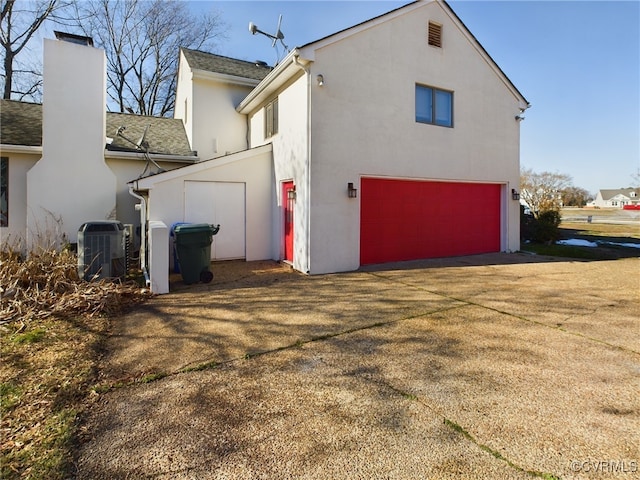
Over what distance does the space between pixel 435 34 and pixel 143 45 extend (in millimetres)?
20770

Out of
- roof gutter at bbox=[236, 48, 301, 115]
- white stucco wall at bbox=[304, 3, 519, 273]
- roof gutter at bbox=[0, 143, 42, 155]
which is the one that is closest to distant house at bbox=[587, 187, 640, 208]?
white stucco wall at bbox=[304, 3, 519, 273]

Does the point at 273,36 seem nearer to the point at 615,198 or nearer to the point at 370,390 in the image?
the point at 370,390

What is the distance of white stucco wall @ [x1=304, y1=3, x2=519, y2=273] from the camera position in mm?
8297

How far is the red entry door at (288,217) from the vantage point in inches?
359

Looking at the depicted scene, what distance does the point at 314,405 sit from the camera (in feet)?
9.45

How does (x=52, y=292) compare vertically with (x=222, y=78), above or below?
below

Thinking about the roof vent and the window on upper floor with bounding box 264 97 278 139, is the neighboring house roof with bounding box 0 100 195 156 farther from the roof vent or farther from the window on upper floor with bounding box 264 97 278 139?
the window on upper floor with bounding box 264 97 278 139

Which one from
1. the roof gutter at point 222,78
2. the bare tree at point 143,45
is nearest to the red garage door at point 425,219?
the roof gutter at point 222,78

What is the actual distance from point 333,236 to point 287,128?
9.97 feet

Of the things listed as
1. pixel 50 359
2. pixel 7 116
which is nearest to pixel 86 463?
pixel 50 359

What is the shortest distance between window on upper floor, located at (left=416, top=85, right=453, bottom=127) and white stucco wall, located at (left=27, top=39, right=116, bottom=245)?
8.77 metres

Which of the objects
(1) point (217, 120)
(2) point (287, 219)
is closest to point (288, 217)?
(2) point (287, 219)

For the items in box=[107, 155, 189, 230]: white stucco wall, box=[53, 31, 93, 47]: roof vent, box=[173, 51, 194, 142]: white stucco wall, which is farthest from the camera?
box=[173, 51, 194, 142]: white stucco wall

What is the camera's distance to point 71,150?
31.8 ft
